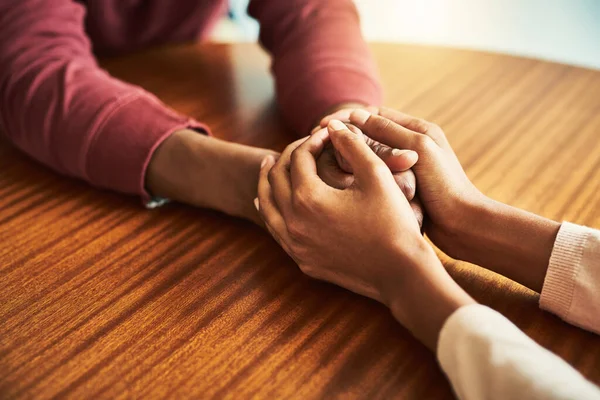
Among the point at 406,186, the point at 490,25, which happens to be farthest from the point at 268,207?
the point at 490,25

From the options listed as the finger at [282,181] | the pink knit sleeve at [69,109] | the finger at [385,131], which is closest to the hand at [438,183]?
the finger at [385,131]

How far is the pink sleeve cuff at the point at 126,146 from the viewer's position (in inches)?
26.2

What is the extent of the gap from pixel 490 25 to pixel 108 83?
1421 mm

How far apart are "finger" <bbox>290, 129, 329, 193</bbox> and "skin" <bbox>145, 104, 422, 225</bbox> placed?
2 cm

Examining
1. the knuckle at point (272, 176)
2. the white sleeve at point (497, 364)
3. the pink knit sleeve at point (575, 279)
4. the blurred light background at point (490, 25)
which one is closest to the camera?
the white sleeve at point (497, 364)

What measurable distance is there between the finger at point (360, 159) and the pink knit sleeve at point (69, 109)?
22 centimetres

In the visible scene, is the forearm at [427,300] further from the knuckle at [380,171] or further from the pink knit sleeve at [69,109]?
the pink knit sleeve at [69,109]

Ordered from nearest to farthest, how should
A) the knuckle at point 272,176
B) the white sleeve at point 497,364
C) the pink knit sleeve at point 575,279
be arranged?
the white sleeve at point 497,364
the pink knit sleeve at point 575,279
the knuckle at point 272,176

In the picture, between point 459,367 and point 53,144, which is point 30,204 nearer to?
point 53,144

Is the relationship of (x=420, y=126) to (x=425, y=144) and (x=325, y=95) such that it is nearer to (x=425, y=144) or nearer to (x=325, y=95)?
(x=425, y=144)

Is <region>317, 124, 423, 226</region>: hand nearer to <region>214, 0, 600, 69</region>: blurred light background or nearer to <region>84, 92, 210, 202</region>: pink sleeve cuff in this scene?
<region>84, 92, 210, 202</region>: pink sleeve cuff

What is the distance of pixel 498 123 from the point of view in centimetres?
80

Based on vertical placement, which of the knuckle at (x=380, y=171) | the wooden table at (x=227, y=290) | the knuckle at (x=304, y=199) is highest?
the knuckle at (x=380, y=171)

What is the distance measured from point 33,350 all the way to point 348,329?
0.85 ft
